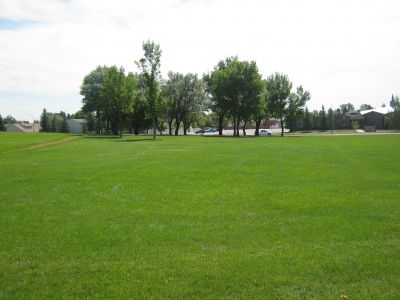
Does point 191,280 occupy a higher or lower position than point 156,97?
lower

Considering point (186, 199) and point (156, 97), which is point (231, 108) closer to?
point (156, 97)

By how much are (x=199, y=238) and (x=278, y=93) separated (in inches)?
3251

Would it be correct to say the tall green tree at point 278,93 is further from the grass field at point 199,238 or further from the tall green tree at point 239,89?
the grass field at point 199,238

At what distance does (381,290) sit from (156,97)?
5779 centimetres

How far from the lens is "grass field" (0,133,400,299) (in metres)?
6.00

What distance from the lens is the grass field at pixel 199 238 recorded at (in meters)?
6.00

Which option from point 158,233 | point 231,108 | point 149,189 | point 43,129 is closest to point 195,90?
point 231,108

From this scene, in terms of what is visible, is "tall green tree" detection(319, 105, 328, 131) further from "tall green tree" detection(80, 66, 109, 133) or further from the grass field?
the grass field

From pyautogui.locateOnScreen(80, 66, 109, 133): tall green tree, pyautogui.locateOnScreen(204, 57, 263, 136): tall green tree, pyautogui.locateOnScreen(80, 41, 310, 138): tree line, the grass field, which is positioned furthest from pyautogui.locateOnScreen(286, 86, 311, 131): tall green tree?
the grass field

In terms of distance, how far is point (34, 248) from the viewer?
7.64 m

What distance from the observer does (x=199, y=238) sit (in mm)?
8266

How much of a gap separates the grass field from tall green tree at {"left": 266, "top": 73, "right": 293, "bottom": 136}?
242ft

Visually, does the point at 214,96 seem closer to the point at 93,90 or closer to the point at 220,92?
the point at 220,92

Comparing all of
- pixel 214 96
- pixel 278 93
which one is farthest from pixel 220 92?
pixel 278 93
